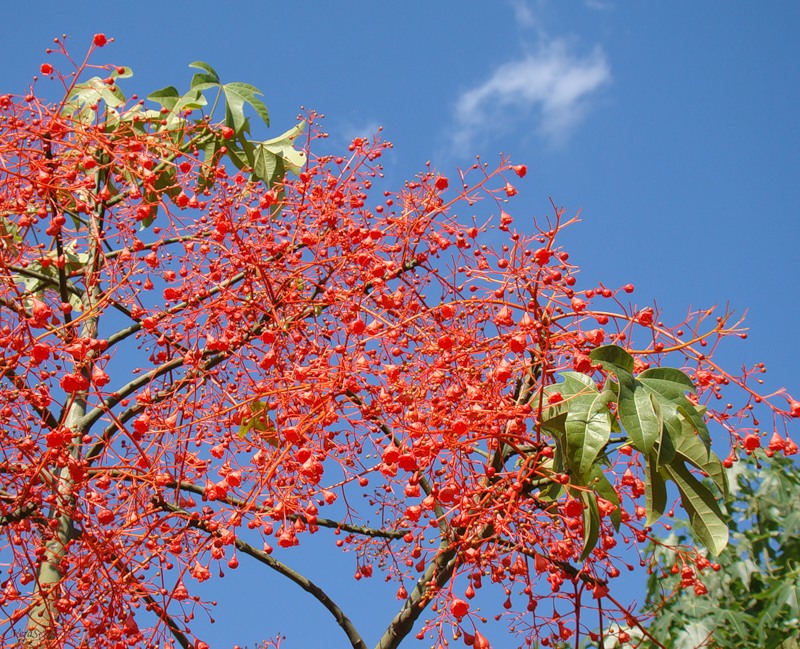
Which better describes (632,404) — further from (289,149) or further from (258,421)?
(289,149)

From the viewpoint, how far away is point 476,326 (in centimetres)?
302

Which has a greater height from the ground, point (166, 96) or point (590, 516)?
point (166, 96)

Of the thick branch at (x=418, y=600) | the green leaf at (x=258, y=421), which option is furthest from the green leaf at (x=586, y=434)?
the green leaf at (x=258, y=421)

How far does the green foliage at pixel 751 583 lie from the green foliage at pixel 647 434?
7.86 feet

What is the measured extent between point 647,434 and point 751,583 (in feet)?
12.2

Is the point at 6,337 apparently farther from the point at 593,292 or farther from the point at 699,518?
the point at 699,518

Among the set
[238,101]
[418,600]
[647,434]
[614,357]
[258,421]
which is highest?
[238,101]

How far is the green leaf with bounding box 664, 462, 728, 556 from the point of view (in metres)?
2.11

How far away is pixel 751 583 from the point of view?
17.2ft

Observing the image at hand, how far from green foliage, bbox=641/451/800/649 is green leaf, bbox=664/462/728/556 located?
238 cm

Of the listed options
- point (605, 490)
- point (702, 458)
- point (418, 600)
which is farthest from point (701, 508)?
point (418, 600)

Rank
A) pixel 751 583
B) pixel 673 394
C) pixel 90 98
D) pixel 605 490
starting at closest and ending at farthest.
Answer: pixel 673 394, pixel 605 490, pixel 90 98, pixel 751 583

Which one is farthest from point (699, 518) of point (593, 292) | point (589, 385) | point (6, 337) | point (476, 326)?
point (6, 337)

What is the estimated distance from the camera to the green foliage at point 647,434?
2061 millimetres
